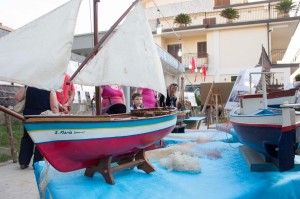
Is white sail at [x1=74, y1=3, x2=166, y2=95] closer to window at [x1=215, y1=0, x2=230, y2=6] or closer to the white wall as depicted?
the white wall

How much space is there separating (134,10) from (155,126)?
1.14 metres

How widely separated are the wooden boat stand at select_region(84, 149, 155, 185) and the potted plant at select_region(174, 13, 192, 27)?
20.7 metres

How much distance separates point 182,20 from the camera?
22.2 metres

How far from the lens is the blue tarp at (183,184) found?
2.11 metres

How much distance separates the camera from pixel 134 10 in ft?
9.30

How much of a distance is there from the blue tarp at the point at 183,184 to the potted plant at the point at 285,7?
2016 centimetres

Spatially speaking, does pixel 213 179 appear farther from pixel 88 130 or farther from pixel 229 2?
pixel 229 2

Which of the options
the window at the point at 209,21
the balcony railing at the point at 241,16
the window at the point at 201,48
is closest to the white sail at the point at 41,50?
the balcony railing at the point at 241,16

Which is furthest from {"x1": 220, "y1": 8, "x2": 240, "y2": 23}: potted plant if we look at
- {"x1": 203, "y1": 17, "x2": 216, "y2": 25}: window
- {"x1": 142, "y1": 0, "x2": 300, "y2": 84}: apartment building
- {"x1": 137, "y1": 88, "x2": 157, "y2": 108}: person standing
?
{"x1": 137, "y1": 88, "x2": 157, "y2": 108}: person standing

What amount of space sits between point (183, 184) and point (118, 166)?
1.77ft

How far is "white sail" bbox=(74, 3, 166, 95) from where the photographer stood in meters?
2.43

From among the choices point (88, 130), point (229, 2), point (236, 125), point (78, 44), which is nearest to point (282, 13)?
point (229, 2)

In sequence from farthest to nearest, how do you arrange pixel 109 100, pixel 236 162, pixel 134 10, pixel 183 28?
1. pixel 183 28
2. pixel 109 100
3. pixel 236 162
4. pixel 134 10

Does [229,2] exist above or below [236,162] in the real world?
above
